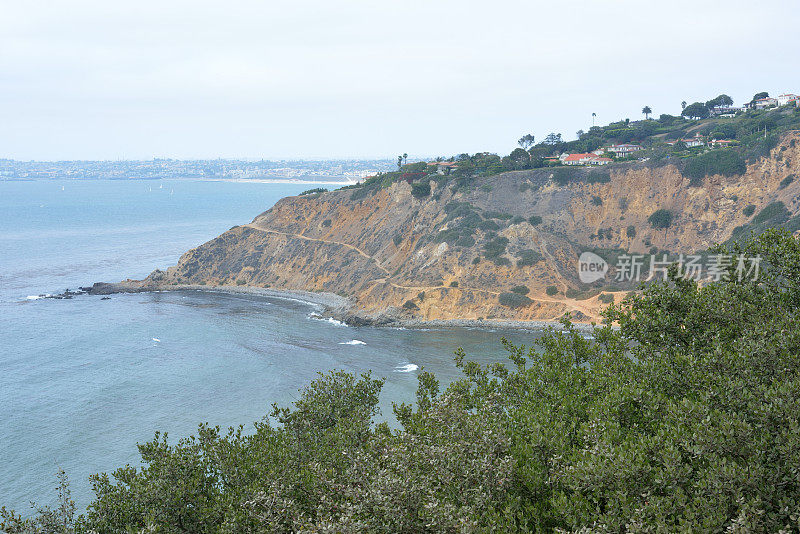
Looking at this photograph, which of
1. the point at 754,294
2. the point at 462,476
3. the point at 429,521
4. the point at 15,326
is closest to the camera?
the point at 429,521

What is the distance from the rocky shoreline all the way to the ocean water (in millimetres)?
2208

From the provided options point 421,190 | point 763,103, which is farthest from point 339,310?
point 763,103

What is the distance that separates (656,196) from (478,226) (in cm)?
2772

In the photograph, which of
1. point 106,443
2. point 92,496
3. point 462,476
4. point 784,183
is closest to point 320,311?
point 106,443

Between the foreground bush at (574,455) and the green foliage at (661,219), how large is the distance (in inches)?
2730

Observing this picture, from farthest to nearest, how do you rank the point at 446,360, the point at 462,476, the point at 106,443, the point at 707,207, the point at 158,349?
1. the point at 707,207
2. the point at 158,349
3. the point at 446,360
4. the point at 106,443
5. the point at 462,476

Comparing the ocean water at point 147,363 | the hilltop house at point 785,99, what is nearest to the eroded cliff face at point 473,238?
the ocean water at point 147,363

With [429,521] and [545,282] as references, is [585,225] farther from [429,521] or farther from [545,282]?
[429,521]

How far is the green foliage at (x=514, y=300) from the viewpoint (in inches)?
3059

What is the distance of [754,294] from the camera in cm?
2075

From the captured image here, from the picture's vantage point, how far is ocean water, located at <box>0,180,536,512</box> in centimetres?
4397

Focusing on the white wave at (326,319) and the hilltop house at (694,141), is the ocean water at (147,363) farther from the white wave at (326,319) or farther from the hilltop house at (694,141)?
the hilltop house at (694,141)

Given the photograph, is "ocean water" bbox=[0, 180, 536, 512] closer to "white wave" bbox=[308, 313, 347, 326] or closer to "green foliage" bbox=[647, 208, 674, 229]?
"white wave" bbox=[308, 313, 347, 326]

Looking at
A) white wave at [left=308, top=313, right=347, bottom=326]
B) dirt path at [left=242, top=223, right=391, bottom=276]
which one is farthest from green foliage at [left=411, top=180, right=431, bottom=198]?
white wave at [left=308, top=313, right=347, bottom=326]
